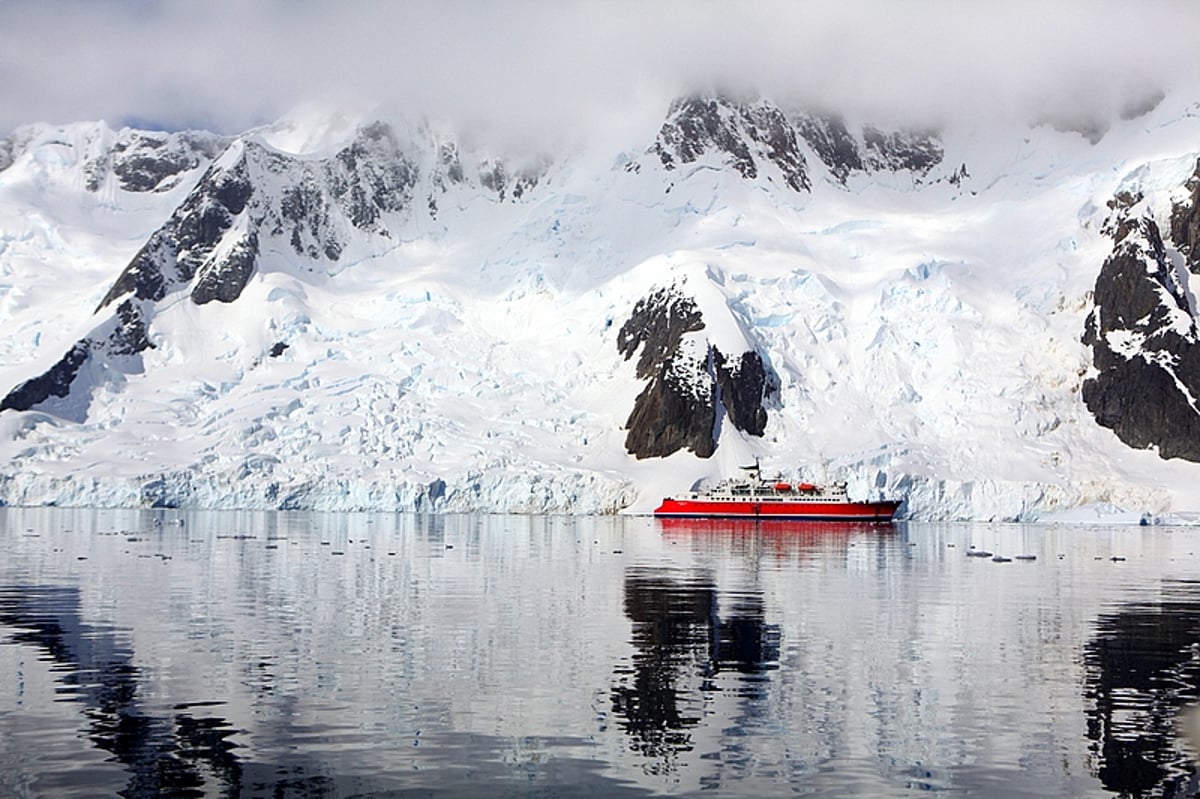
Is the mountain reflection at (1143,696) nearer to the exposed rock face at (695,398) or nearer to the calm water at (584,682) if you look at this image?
the calm water at (584,682)

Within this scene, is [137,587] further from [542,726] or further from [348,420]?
[348,420]

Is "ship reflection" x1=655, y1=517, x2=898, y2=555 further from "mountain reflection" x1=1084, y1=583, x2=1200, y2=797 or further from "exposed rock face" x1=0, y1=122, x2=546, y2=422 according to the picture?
"exposed rock face" x1=0, y1=122, x2=546, y2=422

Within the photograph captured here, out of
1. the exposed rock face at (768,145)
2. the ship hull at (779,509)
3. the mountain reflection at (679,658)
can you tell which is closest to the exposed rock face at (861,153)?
the exposed rock face at (768,145)

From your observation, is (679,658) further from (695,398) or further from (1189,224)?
(1189,224)

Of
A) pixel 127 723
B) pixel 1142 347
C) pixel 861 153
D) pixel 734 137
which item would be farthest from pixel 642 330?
pixel 127 723

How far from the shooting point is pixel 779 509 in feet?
382

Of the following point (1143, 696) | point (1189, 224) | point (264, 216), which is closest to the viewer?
point (1143, 696)

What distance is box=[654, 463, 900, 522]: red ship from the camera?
11381 centimetres

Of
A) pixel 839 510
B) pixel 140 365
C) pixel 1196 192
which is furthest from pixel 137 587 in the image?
pixel 1196 192

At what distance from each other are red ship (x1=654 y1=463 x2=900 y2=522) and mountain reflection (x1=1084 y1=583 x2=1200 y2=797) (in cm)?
7607

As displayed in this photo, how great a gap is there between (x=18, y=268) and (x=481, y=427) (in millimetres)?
87761

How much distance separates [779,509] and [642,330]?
136ft

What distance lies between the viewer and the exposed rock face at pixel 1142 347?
465 ft

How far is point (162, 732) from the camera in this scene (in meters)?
19.9
